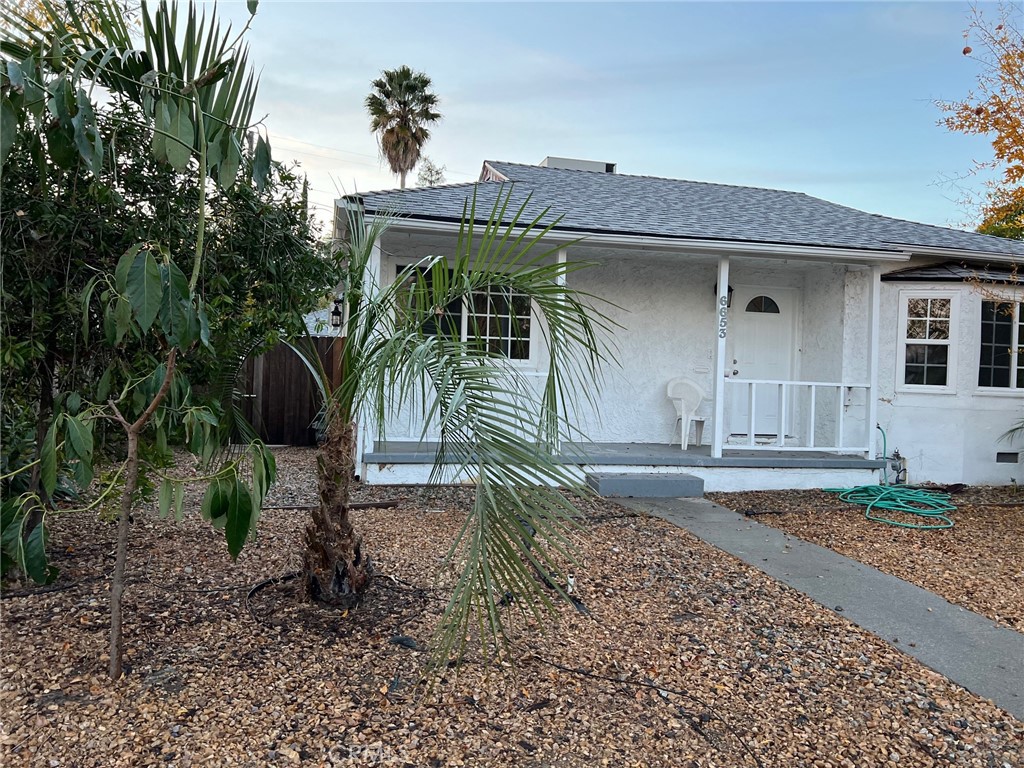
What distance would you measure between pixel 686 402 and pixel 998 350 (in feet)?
14.0

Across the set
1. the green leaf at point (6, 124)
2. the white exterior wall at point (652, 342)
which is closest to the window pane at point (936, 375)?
the white exterior wall at point (652, 342)

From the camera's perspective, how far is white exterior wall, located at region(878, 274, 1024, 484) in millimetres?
8633

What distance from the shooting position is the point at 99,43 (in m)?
2.79

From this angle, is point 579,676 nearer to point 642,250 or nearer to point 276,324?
point 276,324

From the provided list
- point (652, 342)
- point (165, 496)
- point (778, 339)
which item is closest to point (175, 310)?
point (165, 496)

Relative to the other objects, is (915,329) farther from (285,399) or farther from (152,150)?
(285,399)

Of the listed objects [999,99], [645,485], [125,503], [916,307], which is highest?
[999,99]

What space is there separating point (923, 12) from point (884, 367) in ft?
15.2

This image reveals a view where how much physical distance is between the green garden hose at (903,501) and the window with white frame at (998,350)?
6.31ft

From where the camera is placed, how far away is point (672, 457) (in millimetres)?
7930

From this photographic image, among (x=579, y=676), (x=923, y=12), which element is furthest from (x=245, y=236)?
(x=923, y=12)

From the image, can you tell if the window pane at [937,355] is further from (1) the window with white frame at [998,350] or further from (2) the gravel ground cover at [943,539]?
(2) the gravel ground cover at [943,539]

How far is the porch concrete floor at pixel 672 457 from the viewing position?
7.46 m

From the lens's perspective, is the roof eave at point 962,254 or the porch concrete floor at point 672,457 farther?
the roof eave at point 962,254
